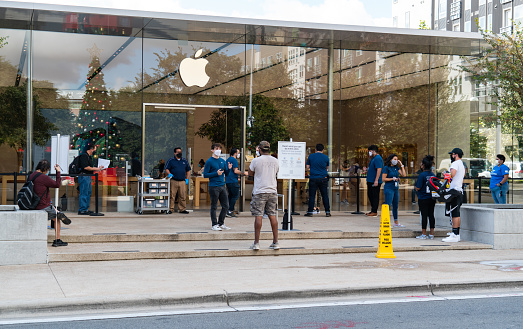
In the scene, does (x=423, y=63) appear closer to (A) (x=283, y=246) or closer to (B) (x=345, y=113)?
(B) (x=345, y=113)

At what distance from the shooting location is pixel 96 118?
17.1 m

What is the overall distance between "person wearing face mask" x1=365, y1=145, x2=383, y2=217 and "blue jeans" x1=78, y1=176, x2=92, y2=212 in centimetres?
701

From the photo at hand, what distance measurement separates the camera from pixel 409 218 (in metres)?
16.6

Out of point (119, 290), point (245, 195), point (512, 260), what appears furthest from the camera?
point (245, 195)

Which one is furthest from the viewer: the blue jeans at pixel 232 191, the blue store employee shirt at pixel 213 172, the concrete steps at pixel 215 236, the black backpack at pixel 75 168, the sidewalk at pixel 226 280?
the black backpack at pixel 75 168

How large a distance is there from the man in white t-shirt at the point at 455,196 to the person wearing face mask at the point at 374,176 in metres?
3.23

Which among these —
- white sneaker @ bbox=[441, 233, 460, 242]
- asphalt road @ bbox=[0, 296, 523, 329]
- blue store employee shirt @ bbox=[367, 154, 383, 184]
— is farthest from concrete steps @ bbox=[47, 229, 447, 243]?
asphalt road @ bbox=[0, 296, 523, 329]

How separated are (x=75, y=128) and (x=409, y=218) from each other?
901 cm

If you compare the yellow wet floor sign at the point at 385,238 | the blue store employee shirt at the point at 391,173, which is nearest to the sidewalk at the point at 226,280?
the yellow wet floor sign at the point at 385,238

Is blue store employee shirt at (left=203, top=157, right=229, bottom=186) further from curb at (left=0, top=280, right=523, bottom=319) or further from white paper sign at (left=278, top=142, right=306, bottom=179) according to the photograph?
curb at (left=0, top=280, right=523, bottom=319)

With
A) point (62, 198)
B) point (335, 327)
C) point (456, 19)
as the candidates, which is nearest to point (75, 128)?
point (62, 198)

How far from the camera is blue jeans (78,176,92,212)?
15.9 meters

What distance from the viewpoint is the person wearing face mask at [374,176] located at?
16.0 meters

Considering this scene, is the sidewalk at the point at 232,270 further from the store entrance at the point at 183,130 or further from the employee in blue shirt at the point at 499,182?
the employee in blue shirt at the point at 499,182
